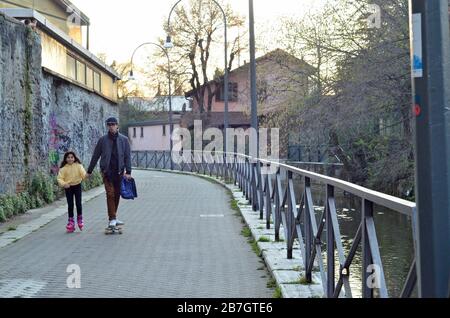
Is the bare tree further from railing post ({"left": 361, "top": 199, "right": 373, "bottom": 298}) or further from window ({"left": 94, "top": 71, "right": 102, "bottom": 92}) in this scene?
railing post ({"left": 361, "top": 199, "right": 373, "bottom": 298})

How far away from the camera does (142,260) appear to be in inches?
319

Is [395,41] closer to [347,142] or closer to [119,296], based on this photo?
[347,142]

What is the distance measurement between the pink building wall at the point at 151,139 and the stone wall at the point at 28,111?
38.3 meters

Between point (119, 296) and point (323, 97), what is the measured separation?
17148 mm

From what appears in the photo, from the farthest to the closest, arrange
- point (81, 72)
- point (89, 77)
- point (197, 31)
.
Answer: point (197, 31), point (89, 77), point (81, 72)

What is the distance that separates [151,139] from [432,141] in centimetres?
5676

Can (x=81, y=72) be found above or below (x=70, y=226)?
above

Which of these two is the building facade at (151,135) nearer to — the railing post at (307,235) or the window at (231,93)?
the window at (231,93)

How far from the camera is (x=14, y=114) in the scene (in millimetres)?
13062

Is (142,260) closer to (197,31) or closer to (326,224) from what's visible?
(326,224)

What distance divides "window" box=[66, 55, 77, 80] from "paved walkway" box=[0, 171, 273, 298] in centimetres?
598

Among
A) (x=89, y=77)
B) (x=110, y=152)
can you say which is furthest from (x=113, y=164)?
(x=89, y=77)

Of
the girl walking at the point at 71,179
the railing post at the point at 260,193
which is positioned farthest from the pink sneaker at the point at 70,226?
the railing post at the point at 260,193

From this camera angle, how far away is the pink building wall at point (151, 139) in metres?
57.2
